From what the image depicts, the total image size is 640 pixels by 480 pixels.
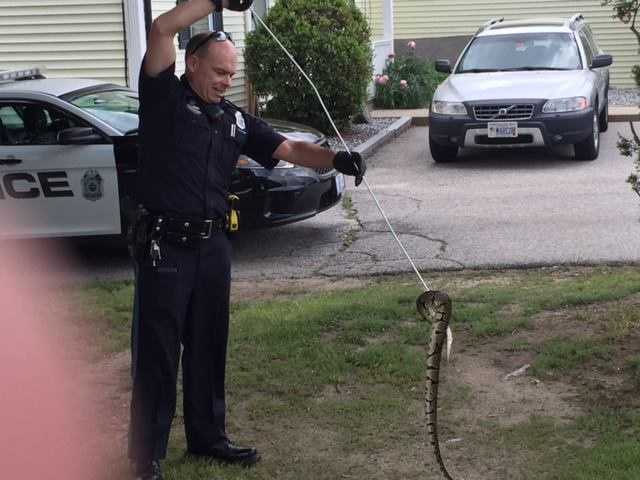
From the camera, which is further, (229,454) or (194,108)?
(229,454)

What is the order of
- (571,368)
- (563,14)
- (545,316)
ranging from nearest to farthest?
(571,368), (545,316), (563,14)

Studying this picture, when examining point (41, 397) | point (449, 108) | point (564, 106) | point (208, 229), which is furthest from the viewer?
point (449, 108)

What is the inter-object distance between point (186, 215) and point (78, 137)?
4637 mm

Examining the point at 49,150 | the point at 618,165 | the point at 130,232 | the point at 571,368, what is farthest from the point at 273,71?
the point at 130,232

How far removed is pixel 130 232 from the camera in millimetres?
4652

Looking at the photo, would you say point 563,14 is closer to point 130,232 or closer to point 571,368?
point 571,368

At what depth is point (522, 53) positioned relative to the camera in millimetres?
15328

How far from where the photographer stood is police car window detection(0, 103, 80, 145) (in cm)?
909

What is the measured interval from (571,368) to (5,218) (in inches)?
195

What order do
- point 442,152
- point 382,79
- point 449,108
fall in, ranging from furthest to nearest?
point 382,79
point 442,152
point 449,108

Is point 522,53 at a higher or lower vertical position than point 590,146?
higher

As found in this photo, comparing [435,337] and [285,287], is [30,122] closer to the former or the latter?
[285,287]

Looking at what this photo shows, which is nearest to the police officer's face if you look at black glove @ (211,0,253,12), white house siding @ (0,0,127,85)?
black glove @ (211,0,253,12)

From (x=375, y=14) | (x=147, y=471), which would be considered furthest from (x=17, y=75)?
(x=375, y=14)
